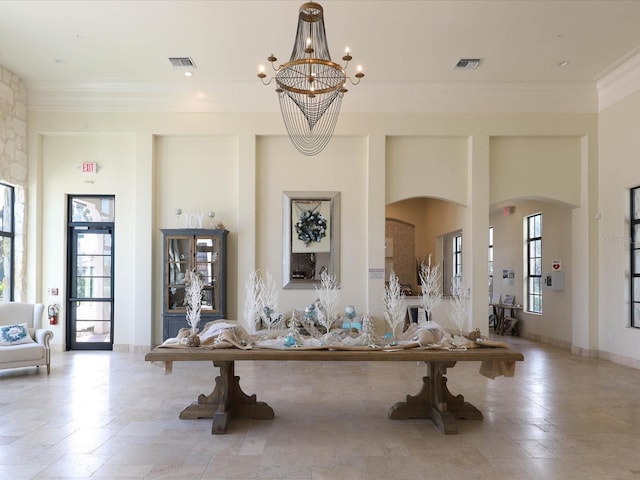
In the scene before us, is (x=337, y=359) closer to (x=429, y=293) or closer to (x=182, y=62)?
(x=429, y=293)

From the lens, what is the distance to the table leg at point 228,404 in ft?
15.1

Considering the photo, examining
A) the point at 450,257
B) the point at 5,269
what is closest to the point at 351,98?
the point at 450,257

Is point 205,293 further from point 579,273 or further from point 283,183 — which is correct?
point 579,273

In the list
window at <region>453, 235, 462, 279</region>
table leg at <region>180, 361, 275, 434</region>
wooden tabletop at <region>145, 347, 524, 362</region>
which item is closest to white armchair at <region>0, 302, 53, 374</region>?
table leg at <region>180, 361, 275, 434</region>

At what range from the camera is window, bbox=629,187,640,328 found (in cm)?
765

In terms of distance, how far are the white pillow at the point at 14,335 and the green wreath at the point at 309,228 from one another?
4.21 m

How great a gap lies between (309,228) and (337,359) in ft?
14.5

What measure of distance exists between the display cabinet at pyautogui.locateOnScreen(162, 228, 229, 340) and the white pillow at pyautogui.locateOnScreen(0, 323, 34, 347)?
200cm

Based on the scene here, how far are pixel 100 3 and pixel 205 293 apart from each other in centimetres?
436

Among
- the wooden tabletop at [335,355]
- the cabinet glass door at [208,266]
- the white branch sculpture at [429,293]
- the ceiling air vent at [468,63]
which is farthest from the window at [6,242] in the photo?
the ceiling air vent at [468,63]

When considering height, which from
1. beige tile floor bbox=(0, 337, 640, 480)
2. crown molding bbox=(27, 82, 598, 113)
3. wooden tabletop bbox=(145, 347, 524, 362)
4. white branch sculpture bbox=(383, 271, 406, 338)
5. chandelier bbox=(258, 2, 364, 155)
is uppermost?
crown molding bbox=(27, 82, 598, 113)

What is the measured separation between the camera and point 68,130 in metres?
8.58

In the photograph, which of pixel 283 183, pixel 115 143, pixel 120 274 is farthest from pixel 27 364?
pixel 283 183

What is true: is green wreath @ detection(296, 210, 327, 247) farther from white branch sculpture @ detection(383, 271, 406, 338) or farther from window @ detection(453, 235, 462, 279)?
window @ detection(453, 235, 462, 279)
